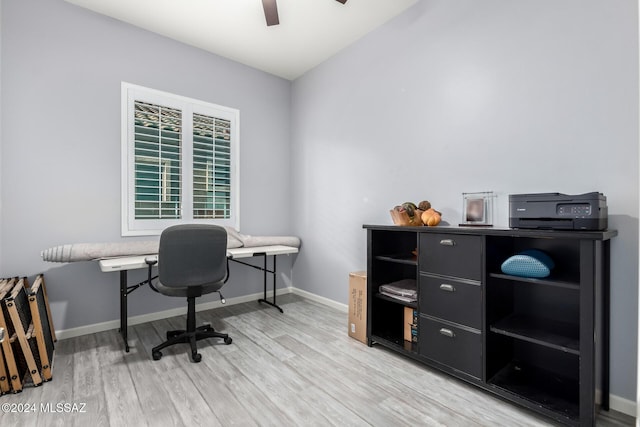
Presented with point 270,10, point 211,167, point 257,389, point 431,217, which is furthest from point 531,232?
point 211,167

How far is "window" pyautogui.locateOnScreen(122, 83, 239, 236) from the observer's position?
3078 millimetres

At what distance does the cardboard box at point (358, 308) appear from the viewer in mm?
2693

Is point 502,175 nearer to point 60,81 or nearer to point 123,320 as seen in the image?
point 123,320

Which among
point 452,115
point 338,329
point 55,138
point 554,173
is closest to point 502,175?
point 554,173

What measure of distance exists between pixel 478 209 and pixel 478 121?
680 mm

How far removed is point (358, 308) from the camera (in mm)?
2738

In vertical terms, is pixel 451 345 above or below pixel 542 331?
below

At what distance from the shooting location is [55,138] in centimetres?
270

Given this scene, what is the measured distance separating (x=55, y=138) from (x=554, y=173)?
393 centimetres

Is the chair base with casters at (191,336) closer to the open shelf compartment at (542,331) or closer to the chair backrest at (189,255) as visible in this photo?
the chair backrest at (189,255)

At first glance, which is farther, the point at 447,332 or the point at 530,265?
the point at 447,332

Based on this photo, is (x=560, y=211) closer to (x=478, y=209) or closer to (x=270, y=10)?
(x=478, y=209)

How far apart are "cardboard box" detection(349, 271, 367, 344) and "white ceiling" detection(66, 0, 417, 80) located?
8.15 ft

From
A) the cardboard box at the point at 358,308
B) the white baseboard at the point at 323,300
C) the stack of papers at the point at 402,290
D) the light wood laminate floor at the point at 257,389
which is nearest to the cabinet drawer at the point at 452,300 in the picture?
the stack of papers at the point at 402,290
